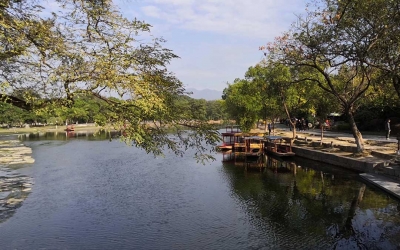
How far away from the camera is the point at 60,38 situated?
6223mm

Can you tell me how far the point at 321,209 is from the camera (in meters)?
14.9

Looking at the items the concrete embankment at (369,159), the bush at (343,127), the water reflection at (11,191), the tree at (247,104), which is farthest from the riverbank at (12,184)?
the bush at (343,127)

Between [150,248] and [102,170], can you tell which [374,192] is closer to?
[150,248]

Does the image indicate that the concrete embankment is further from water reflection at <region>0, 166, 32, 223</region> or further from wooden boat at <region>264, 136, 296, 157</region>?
water reflection at <region>0, 166, 32, 223</region>

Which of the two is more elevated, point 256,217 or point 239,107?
point 239,107

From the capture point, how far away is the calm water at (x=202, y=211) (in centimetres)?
1155

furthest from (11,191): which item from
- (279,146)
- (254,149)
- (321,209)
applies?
(279,146)

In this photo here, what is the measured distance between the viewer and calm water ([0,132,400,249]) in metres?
11.5

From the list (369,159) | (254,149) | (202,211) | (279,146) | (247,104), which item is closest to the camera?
(202,211)

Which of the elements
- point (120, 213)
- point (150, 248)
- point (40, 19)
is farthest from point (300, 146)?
point (40, 19)

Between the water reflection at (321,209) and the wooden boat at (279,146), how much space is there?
6412mm

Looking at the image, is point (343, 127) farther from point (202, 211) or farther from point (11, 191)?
point (11, 191)

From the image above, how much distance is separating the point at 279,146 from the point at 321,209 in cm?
1694

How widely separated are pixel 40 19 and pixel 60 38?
780 mm
